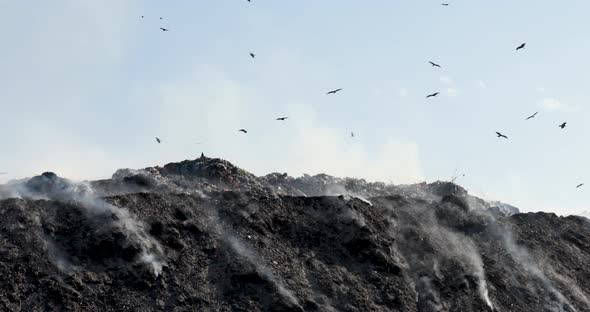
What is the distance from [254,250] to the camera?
24.2 metres

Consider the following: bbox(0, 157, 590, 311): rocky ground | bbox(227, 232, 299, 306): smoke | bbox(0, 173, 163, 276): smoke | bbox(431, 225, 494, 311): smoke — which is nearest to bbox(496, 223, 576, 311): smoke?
bbox(0, 157, 590, 311): rocky ground

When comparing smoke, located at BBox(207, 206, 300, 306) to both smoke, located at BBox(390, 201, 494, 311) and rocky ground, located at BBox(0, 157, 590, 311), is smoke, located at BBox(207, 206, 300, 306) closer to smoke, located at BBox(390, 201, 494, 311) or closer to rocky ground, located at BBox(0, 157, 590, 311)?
rocky ground, located at BBox(0, 157, 590, 311)

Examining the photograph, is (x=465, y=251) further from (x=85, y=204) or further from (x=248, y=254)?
(x=85, y=204)

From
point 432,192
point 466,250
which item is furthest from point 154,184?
point 432,192

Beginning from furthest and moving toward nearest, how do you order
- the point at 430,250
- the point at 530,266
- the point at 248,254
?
the point at 530,266
the point at 430,250
the point at 248,254

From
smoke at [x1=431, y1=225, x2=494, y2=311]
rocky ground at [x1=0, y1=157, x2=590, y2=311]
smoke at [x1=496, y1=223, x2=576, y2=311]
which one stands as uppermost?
rocky ground at [x1=0, y1=157, x2=590, y2=311]

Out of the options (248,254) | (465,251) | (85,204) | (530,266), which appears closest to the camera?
(248,254)

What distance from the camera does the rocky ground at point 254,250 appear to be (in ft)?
71.3

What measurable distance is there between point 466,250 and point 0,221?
15.2 m

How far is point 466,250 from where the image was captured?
27688 millimetres

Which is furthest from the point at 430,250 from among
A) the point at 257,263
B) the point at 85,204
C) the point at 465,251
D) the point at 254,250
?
the point at 85,204

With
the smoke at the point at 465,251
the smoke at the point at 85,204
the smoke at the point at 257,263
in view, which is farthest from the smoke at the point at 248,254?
the smoke at the point at 465,251

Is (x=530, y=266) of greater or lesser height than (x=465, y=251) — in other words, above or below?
below

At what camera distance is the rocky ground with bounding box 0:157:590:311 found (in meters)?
21.7
